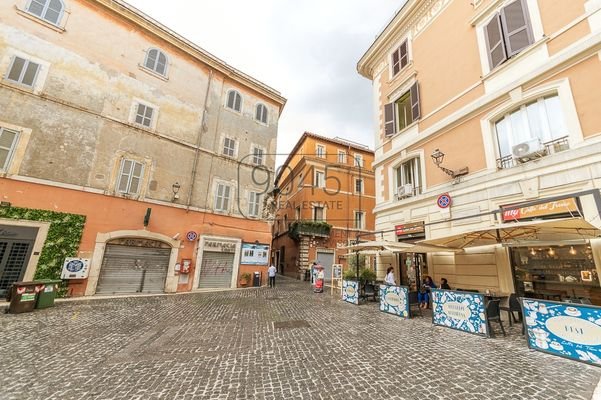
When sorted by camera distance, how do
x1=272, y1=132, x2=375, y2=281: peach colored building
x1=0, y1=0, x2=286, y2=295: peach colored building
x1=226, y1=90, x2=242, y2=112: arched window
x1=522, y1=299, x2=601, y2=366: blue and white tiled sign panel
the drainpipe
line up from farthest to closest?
x1=272, y1=132, x2=375, y2=281: peach colored building → x1=226, y1=90, x2=242, y2=112: arched window → the drainpipe → x1=0, y1=0, x2=286, y2=295: peach colored building → x1=522, y1=299, x2=601, y2=366: blue and white tiled sign panel

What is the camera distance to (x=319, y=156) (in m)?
24.4

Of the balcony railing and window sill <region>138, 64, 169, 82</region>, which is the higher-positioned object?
window sill <region>138, 64, 169, 82</region>

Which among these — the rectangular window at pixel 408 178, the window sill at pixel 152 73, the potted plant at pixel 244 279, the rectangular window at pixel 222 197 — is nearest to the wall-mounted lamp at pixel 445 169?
the rectangular window at pixel 408 178

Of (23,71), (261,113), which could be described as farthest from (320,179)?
(23,71)

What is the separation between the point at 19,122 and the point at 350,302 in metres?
16.3

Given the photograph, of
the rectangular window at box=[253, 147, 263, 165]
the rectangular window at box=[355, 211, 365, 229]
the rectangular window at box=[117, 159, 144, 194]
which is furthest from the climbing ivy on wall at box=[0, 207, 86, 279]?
the rectangular window at box=[355, 211, 365, 229]

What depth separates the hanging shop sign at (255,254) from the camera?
1577 cm

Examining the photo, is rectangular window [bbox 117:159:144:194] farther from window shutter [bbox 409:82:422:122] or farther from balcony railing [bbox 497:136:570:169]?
balcony railing [bbox 497:136:570:169]

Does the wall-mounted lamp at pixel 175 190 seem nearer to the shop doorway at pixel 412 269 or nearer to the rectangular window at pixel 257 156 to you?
the rectangular window at pixel 257 156

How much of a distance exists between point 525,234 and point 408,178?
554 centimetres

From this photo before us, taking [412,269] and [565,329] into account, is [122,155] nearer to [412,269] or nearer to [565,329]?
[412,269]

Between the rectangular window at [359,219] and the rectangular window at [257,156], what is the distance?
11.6 m

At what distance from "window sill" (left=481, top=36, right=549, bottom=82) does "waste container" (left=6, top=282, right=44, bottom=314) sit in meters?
17.7

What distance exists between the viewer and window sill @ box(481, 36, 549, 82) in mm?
7477
